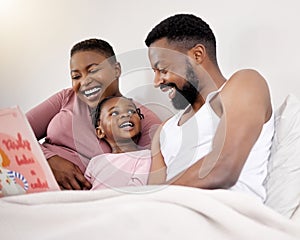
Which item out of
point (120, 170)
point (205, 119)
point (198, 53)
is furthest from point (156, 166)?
point (198, 53)

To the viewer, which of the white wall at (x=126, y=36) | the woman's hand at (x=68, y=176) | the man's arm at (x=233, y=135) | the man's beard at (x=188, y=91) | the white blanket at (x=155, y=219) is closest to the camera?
the white blanket at (x=155, y=219)

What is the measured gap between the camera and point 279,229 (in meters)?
0.95

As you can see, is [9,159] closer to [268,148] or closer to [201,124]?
[201,124]

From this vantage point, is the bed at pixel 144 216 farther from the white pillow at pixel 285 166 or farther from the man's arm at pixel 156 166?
the man's arm at pixel 156 166

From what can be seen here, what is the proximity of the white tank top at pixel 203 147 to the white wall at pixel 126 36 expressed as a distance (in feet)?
1.26

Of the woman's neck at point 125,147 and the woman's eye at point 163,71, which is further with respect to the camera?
the woman's neck at point 125,147

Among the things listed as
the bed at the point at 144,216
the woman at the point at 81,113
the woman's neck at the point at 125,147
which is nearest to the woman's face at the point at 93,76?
the woman at the point at 81,113

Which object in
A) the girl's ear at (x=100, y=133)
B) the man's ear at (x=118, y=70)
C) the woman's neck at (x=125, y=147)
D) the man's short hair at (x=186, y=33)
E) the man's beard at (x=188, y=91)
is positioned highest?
the man's short hair at (x=186, y=33)

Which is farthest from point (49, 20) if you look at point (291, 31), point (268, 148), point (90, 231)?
point (90, 231)

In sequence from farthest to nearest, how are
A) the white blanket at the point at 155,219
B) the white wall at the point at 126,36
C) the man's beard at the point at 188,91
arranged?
the white wall at the point at 126,36 → the man's beard at the point at 188,91 → the white blanket at the point at 155,219

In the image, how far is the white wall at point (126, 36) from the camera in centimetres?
162

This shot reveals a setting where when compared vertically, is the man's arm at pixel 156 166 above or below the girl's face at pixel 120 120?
below

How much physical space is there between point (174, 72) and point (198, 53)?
0.08 meters

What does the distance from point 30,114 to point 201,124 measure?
0.73 meters
